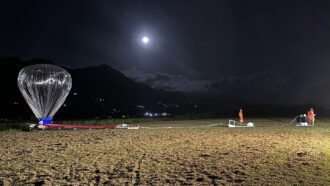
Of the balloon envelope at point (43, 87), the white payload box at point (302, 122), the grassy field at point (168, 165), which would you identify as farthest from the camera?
the white payload box at point (302, 122)

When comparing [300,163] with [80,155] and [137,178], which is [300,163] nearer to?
[137,178]

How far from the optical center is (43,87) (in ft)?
63.6

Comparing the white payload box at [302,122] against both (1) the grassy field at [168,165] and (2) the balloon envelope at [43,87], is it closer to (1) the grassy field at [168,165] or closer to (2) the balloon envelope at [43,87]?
(1) the grassy field at [168,165]

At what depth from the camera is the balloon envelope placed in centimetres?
1880

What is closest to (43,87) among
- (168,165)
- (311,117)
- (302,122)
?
(168,165)

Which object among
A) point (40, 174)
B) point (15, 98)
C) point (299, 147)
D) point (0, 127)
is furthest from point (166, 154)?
point (15, 98)

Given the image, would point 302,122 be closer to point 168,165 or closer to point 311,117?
point 311,117

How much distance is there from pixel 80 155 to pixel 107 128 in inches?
575

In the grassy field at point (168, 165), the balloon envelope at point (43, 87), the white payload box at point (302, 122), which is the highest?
the balloon envelope at point (43, 87)

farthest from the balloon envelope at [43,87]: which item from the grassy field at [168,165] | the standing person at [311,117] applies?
the standing person at [311,117]

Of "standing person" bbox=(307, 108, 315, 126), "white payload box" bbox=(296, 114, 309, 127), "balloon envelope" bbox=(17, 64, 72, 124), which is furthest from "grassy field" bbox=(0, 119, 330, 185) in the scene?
"white payload box" bbox=(296, 114, 309, 127)

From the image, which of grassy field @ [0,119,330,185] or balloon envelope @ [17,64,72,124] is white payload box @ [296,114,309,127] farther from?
balloon envelope @ [17,64,72,124]

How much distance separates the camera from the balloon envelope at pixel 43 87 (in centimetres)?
1880

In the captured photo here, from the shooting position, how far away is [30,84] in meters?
18.8
